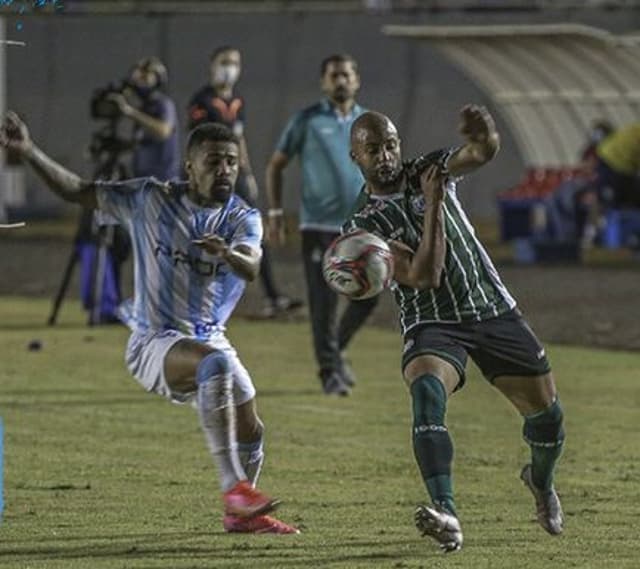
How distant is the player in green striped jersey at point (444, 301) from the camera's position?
9.45 m

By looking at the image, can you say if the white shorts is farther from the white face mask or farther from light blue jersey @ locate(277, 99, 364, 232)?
the white face mask

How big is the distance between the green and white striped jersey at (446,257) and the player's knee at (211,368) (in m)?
0.78

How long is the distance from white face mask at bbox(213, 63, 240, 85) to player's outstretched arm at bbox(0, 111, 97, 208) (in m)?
9.41

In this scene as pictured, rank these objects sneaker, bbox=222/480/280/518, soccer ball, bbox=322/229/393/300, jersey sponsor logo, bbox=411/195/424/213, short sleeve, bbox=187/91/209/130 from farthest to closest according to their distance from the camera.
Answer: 1. short sleeve, bbox=187/91/209/130
2. sneaker, bbox=222/480/280/518
3. jersey sponsor logo, bbox=411/195/424/213
4. soccer ball, bbox=322/229/393/300

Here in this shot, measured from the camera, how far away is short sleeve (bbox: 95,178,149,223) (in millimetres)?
10430

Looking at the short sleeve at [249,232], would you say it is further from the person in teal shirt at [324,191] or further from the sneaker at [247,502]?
the person in teal shirt at [324,191]

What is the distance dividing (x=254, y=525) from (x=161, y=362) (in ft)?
2.65

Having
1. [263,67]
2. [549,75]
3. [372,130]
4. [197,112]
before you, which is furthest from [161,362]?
[263,67]

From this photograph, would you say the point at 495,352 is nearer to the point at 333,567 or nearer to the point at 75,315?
the point at 333,567

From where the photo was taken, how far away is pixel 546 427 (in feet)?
32.8

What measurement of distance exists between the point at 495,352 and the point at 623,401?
6320 mm

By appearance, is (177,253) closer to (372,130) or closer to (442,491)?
(372,130)

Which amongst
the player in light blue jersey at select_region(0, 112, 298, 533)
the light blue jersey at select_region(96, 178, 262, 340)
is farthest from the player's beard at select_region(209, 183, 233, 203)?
the light blue jersey at select_region(96, 178, 262, 340)

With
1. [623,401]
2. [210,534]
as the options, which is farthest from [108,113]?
[210,534]
